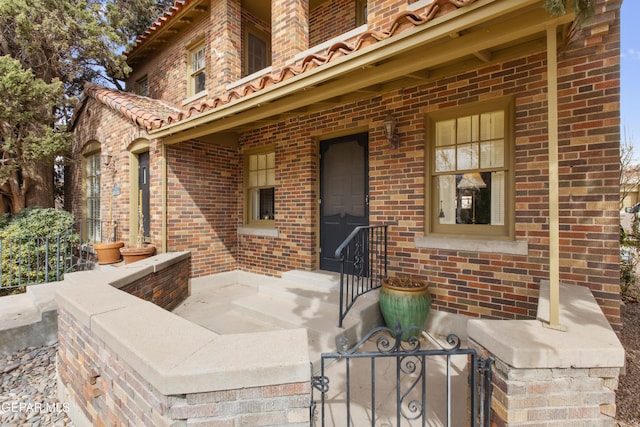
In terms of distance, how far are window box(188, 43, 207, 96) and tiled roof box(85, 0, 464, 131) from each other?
0.90m

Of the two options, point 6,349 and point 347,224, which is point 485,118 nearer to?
point 347,224

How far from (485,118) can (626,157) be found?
5.14 metres

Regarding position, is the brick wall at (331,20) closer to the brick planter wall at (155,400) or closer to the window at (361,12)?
the window at (361,12)

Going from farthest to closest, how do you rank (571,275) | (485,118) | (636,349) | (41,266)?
(41,266), (485,118), (636,349), (571,275)

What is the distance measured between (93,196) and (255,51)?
5.85 metres

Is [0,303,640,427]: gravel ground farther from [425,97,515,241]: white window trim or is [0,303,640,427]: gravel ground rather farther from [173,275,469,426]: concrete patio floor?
[425,97,515,241]: white window trim

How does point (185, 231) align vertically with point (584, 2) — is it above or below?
below

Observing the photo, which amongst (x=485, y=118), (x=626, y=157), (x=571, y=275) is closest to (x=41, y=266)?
(x=485, y=118)

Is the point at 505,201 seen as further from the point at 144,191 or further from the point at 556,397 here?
the point at 144,191

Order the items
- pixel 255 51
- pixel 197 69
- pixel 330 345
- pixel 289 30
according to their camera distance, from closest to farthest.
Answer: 1. pixel 330 345
2. pixel 289 30
3. pixel 255 51
4. pixel 197 69

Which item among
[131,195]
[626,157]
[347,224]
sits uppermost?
[626,157]

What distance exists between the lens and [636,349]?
10.8ft

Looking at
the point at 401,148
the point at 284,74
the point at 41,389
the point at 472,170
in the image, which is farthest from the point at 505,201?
the point at 41,389

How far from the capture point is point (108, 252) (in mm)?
5949
